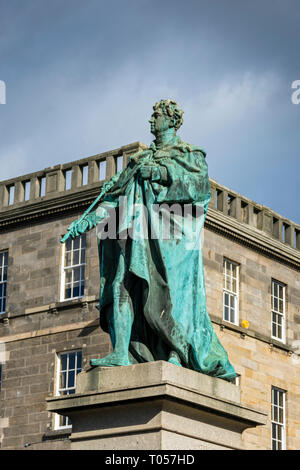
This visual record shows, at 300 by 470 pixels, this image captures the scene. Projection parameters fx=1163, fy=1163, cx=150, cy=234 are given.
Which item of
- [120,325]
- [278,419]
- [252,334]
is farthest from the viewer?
[278,419]

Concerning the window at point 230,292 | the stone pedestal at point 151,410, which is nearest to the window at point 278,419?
the window at point 230,292

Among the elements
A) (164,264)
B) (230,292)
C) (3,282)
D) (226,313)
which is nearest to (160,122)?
(164,264)

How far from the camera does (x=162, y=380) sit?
10312 mm

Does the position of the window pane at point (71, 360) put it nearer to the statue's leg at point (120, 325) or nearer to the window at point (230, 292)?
the window at point (230, 292)

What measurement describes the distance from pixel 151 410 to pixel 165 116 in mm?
3167

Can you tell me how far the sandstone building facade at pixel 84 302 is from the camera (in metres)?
30.5

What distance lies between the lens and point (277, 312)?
35.8m

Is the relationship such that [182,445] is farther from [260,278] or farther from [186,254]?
[260,278]

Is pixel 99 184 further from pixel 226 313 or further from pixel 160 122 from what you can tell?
pixel 160 122

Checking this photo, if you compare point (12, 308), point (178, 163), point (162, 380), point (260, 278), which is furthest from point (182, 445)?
point (260, 278)

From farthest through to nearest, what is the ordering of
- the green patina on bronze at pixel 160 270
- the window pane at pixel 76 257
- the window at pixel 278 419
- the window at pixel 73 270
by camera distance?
the window at pixel 278 419
the window pane at pixel 76 257
the window at pixel 73 270
the green patina on bronze at pixel 160 270

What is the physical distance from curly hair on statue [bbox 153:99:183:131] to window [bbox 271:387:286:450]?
2303 centimetres

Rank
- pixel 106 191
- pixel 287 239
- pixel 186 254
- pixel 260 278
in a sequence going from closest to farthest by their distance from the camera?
pixel 186 254 < pixel 106 191 < pixel 260 278 < pixel 287 239
